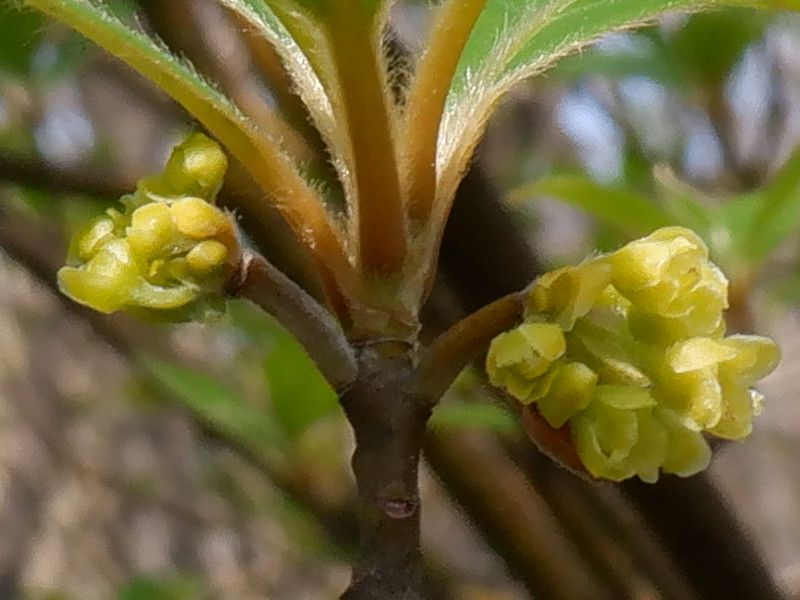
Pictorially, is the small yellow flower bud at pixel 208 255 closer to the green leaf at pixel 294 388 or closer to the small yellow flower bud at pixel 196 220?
the small yellow flower bud at pixel 196 220

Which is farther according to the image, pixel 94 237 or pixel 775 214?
pixel 775 214

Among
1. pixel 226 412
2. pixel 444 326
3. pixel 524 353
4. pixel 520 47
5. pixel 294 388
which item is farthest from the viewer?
pixel 226 412

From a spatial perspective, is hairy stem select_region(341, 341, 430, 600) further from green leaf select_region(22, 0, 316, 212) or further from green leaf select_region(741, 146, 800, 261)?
green leaf select_region(741, 146, 800, 261)

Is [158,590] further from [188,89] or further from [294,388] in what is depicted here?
[188,89]

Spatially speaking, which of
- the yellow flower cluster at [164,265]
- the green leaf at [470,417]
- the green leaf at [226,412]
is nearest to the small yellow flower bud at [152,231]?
the yellow flower cluster at [164,265]

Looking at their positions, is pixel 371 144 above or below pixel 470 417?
above

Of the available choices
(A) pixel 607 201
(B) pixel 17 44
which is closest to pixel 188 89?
(A) pixel 607 201

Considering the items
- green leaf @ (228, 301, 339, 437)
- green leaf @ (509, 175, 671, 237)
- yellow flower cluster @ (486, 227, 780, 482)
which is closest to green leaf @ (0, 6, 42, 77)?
green leaf @ (228, 301, 339, 437)
